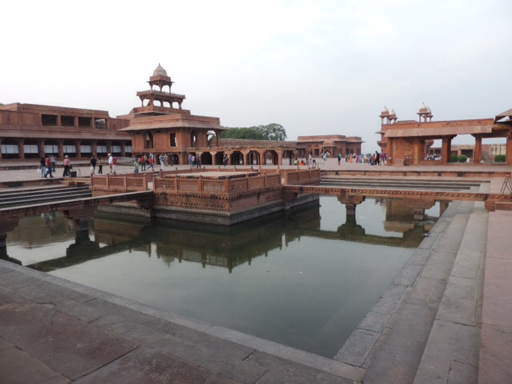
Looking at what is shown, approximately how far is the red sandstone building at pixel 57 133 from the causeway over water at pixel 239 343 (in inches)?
1223

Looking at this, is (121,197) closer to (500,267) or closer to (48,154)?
(500,267)

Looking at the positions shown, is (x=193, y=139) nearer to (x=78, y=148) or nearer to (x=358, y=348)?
(x=78, y=148)

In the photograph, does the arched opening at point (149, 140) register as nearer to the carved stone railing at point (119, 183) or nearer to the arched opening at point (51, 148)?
the arched opening at point (51, 148)

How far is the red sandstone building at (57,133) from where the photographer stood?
3127 centimetres

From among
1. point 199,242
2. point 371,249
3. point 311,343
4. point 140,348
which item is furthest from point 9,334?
point 371,249

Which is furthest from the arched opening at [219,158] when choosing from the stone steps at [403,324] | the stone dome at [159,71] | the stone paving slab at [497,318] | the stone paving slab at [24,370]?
the stone paving slab at [24,370]

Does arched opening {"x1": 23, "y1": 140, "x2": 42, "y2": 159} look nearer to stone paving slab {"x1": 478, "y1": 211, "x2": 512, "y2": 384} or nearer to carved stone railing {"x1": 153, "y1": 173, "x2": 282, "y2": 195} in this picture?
carved stone railing {"x1": 153, "y1": 173, "x2": 282, "y2": 195}

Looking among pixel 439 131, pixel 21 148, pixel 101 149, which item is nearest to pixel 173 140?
pixel 101 149

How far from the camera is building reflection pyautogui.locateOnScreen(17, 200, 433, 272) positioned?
1047 centimetres

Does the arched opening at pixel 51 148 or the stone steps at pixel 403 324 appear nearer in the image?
the stone steps at pixel 403 324

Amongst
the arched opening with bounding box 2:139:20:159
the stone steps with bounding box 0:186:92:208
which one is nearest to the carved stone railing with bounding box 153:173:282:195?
the stone steps with bounding box 0:186:92:208

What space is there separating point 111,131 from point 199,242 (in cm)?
3137

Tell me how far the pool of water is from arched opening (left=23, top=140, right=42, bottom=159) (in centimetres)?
2012

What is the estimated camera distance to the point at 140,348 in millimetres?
3551
